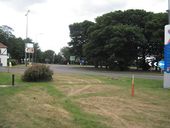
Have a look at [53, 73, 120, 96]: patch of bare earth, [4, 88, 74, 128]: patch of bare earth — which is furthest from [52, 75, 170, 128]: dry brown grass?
[53, 73, 120, 96]: patch of bare earth

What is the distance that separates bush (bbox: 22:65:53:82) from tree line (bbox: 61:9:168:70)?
26202 millimetres

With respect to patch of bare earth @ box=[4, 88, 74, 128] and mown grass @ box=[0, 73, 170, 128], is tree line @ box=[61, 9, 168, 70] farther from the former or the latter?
patch of bare earth @ box=[4, 88, 74, 128]

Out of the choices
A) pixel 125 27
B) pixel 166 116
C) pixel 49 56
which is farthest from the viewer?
pixel 49 56

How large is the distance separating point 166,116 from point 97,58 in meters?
46.6

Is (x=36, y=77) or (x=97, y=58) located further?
(x=97, y=58)

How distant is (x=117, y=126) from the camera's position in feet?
28.8

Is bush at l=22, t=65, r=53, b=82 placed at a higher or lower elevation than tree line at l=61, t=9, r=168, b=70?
lower

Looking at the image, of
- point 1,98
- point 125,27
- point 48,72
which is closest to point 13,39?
point 125,27

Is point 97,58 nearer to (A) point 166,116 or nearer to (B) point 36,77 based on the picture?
(B) point 36,77

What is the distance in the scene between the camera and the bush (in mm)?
24031

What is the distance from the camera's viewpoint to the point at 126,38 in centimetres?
5025

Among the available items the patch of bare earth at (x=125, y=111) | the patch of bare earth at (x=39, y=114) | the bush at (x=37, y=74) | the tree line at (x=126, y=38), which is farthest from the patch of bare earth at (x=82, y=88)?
the tree line at (x=126, y=38)

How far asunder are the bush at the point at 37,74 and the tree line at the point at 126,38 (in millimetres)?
26202

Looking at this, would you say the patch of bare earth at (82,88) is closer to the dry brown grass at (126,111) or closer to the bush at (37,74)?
the bush at (37,74)
